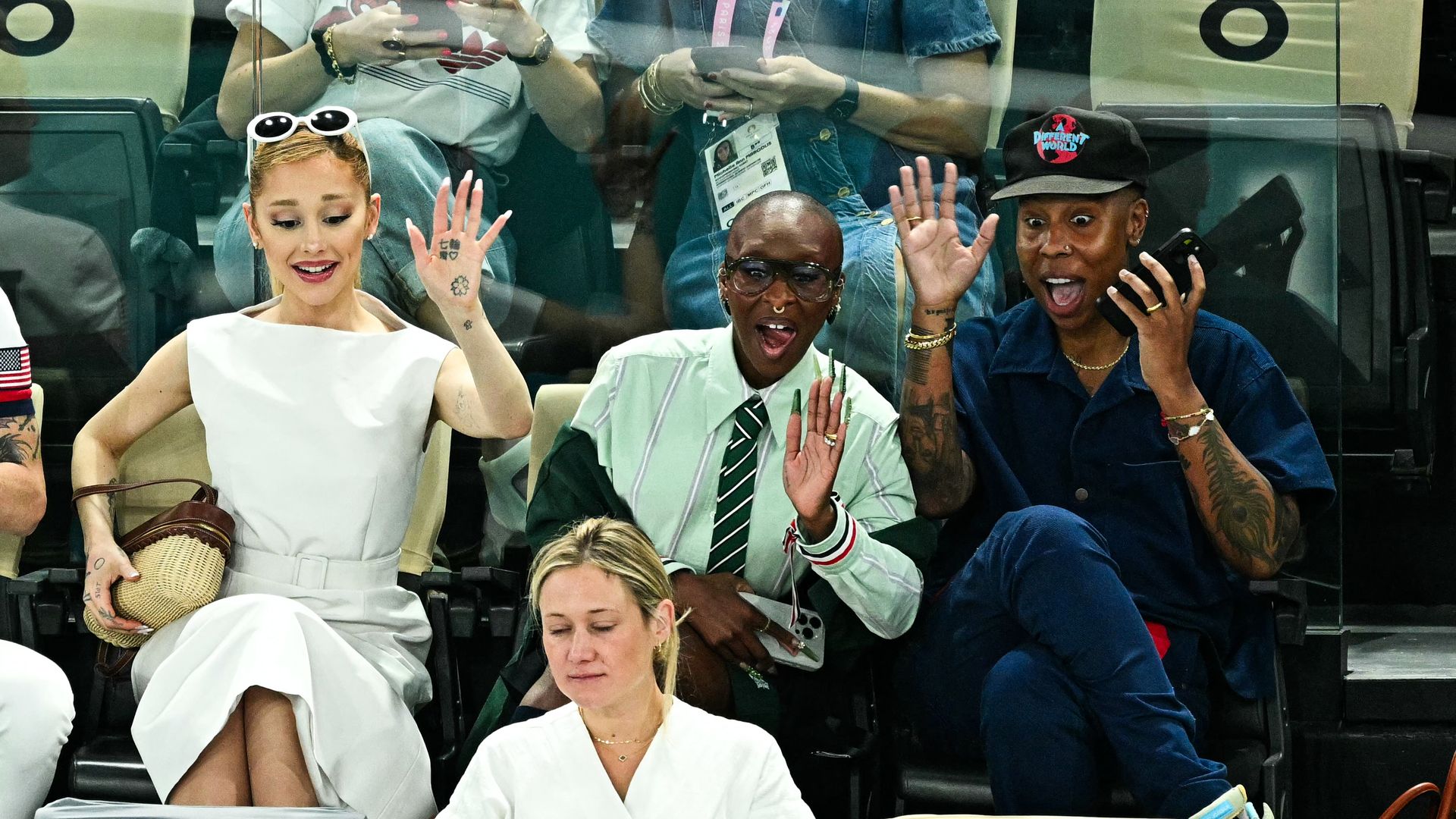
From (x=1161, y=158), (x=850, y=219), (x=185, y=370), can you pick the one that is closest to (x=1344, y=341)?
(x=1161, y=158)

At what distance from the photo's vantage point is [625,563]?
2.46 m

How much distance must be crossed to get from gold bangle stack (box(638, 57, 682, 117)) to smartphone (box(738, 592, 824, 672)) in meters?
1.03

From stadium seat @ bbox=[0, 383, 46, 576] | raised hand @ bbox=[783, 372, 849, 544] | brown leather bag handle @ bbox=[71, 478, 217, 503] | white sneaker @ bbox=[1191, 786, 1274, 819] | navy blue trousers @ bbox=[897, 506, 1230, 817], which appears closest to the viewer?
white sneaker @ bbox=[1191, 786, 1274, 819]

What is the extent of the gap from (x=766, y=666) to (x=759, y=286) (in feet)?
2.08

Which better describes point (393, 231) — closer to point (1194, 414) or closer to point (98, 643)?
point (98, 643)

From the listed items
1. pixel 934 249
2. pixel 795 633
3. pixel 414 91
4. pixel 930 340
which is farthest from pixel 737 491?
pixel 414 91

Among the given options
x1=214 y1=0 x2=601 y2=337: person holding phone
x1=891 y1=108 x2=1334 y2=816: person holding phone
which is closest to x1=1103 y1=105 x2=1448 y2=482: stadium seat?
x1=891 y1=108 x2=1334 y2=816: person holding phone

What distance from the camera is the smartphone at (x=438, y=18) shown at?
134 inches

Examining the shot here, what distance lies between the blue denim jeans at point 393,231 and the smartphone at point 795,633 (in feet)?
2.96

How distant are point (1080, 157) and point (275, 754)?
5.50 feet

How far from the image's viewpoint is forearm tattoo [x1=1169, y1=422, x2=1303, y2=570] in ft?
9.53

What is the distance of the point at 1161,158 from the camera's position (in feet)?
10.9

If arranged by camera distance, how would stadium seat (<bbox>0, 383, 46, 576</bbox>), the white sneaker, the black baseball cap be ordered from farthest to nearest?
stadium seat (<bbox>0, 383, 46, 576</bbox>) < the black baseball cap < the white sneaker

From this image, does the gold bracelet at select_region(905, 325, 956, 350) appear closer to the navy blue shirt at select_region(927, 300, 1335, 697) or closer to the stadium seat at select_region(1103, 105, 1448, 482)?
the navy blue shirt at select_region(927, 300, 1335, 697)
